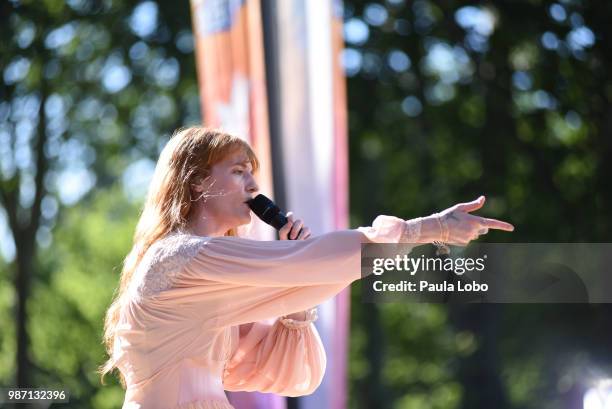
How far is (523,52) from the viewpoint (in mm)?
9609

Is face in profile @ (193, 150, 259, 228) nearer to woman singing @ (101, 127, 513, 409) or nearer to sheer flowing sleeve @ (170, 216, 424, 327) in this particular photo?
woman singing @ (101, 127, 513, 409)

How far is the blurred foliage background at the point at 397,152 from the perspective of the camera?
30.6 ft

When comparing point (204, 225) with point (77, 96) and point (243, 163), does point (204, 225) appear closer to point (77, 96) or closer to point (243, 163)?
point (243, 163)

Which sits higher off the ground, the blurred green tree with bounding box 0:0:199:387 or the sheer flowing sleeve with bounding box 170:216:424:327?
the blurred green tree with bounding box 0:0:199:387

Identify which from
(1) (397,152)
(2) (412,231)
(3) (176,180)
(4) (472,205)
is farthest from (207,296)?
(1) (397,152)

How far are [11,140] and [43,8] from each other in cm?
154

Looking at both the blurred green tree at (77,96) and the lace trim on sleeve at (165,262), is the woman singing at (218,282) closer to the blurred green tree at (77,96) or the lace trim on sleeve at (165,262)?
the lace trim on sleeve at (165,262)

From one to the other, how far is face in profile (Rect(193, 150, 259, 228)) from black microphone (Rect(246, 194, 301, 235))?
0.05 feet

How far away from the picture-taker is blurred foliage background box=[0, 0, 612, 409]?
9320 millimetres

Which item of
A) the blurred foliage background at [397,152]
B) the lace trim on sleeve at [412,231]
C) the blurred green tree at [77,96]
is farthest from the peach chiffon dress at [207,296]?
the blurred green tree at [77,96]

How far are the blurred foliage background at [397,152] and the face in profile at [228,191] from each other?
6258mm

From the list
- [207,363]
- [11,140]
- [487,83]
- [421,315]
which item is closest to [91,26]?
[11,140]

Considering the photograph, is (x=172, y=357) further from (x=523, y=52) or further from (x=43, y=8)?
(x=43, y=8)

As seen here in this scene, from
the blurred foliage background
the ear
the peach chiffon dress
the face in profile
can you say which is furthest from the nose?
the blurred foliage background
